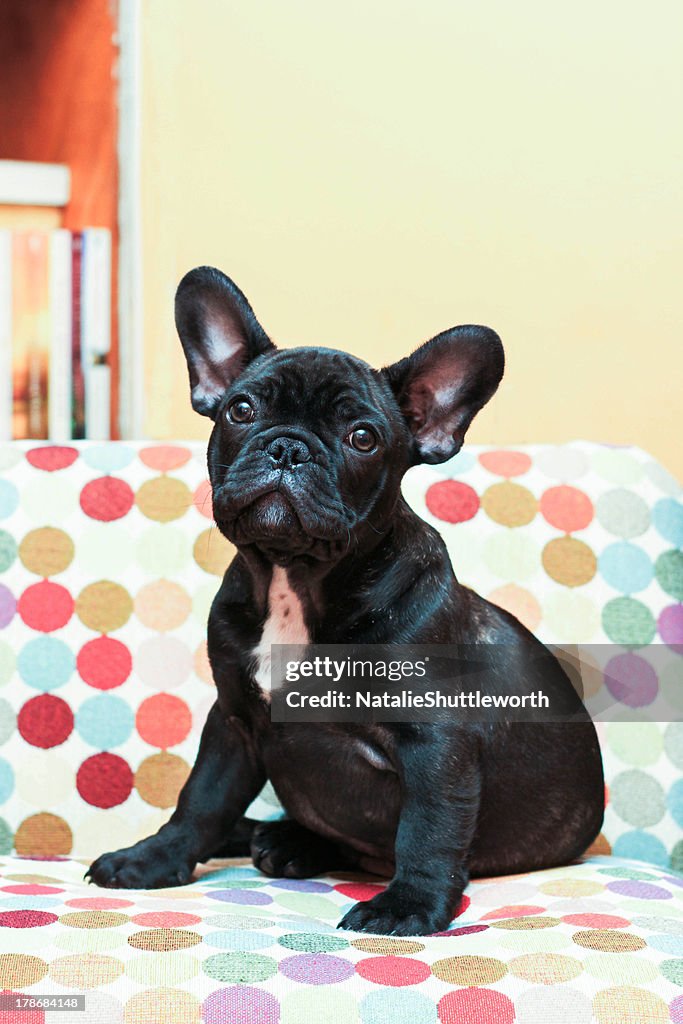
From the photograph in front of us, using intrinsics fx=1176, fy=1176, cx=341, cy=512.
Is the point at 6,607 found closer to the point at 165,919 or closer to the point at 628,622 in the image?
the point at 165,919

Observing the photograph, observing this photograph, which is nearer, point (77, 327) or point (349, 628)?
point (349, 628)

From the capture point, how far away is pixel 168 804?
1.22 m

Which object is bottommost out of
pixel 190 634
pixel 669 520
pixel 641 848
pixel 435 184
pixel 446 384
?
pixel 641 848

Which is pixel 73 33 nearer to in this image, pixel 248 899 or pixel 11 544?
pixel 11 544

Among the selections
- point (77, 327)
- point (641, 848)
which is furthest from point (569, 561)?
point (77, 327)

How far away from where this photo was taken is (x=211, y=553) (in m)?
1.30

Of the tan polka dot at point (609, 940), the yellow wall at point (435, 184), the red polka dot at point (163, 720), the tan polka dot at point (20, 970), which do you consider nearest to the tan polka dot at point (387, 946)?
the tan polka dot at point (609, 940)

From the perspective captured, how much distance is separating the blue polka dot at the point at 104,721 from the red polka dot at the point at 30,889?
0.88ft

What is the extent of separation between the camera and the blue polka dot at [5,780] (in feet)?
3.98

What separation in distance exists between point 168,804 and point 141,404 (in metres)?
0.70

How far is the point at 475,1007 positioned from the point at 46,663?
0.67 metres

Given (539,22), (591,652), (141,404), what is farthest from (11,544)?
(539,22)

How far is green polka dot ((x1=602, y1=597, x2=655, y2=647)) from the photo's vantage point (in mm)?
1286

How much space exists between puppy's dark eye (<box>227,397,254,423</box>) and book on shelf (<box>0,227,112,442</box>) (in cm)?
86
